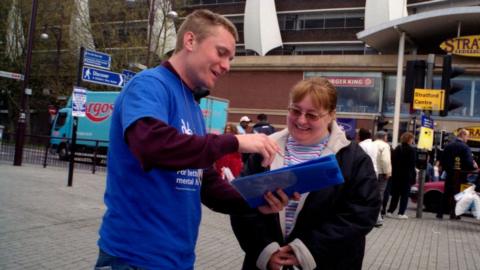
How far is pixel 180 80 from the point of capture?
2.13 metres

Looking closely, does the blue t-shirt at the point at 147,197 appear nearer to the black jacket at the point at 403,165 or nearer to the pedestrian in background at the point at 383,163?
the pedestrian in background at the point at 383,163

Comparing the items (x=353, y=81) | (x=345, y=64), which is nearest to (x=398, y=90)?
(x=353, y=81)

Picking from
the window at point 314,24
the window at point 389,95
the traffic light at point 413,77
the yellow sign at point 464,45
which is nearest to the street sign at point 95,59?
the traffic light at point 413,77

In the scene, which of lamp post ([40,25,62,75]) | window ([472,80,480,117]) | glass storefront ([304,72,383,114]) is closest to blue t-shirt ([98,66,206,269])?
lamp post ([40,25,62,75])

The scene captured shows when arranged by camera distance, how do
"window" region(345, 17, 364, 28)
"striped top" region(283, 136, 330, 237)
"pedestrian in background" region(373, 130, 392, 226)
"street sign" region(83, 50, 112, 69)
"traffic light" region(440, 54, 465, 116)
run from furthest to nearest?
"window" region(345, 17, 364, 28), "traffic light" region(440, 54, 465, 116), "street sign" region(83, 50, 112, 69), "pedestrian in background" region(373, 130, 392, 226), "striped top" region(283, 136, 330, 237)

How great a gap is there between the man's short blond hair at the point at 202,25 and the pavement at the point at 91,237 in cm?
389

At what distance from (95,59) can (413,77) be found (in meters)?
7.30

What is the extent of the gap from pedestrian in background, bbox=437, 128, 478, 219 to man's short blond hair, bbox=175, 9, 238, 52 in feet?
37.5

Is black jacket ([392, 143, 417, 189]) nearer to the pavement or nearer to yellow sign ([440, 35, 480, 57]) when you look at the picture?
the pavement

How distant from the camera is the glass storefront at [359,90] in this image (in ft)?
113

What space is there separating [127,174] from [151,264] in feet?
1.22

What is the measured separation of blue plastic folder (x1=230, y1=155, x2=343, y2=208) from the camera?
6.61 feet

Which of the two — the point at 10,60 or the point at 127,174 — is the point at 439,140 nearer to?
the point at 127,174

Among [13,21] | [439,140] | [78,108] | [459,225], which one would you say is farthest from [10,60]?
[459,225]
